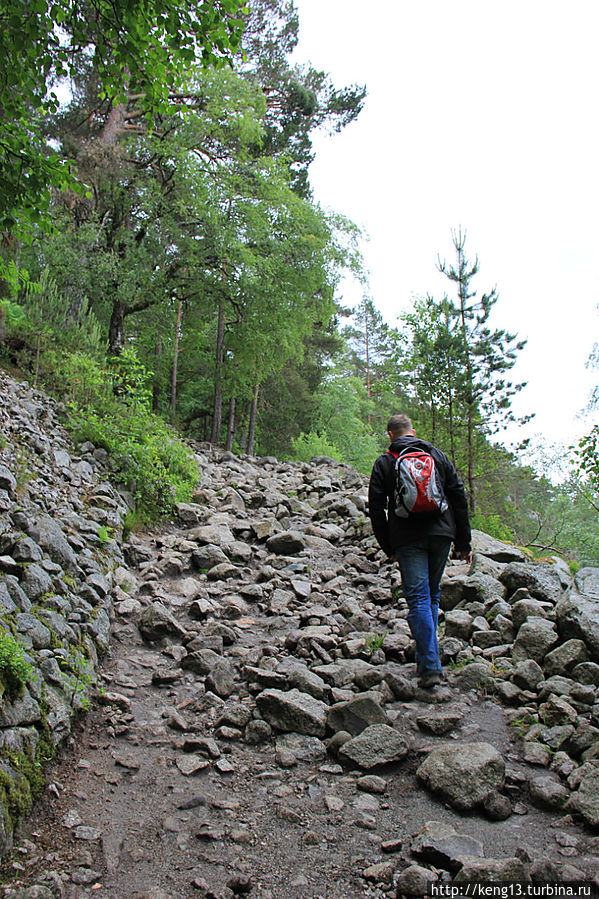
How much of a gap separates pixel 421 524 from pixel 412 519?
3.2 inches

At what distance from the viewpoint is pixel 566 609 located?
451cm

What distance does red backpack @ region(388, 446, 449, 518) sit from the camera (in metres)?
4.27

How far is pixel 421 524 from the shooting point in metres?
4.36

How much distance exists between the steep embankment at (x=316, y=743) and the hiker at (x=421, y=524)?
47cm

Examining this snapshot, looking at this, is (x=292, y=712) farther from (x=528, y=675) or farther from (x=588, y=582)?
(x=588, y=582)

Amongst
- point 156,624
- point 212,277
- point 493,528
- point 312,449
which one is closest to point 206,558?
point 156,624

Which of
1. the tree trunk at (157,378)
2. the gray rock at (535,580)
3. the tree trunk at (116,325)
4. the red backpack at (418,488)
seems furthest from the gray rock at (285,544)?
the tree trunk at (157,378)

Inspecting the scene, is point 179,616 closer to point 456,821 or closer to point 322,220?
point 456,821

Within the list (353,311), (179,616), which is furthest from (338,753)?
(353,311)

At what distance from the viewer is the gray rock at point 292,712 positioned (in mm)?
3814

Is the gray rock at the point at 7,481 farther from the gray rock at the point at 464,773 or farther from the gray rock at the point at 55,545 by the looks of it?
the gray rock at the point at 464,773

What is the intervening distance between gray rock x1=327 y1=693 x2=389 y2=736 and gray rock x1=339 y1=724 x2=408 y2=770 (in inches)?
6.2

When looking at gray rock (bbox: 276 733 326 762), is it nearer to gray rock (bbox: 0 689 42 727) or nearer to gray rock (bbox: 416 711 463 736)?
gray rock (bbox: 416 711 463 736)

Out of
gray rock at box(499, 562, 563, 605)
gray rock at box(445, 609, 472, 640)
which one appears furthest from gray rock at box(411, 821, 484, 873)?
gray rock at box(499, 562, 563, 605)
